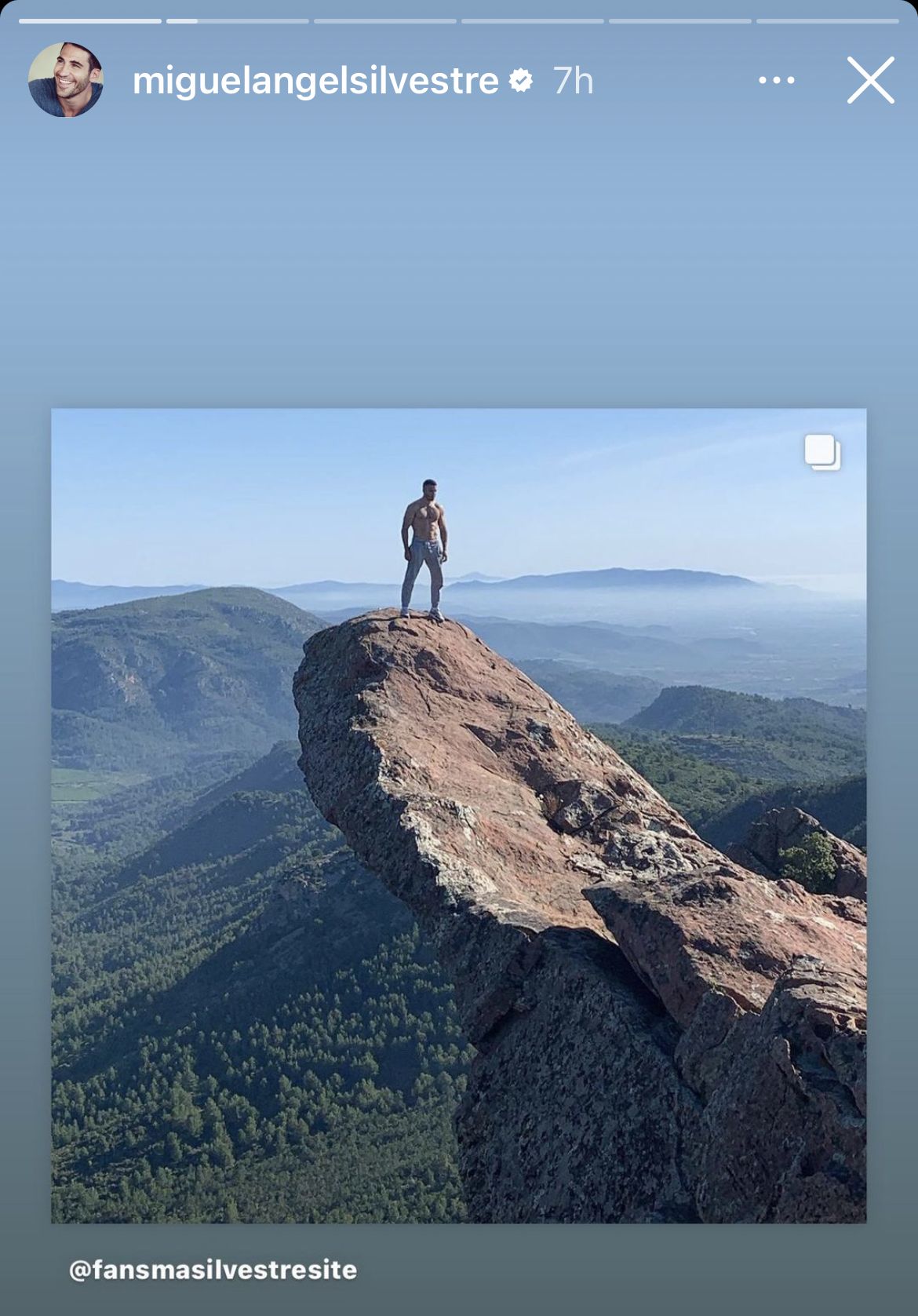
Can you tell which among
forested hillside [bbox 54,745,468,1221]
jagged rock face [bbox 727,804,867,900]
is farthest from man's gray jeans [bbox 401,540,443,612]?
forested hillside [bbox 54,745,468,1221]

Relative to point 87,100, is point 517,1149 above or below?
below

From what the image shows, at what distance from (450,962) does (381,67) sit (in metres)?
10.4

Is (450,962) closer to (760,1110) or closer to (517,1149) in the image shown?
(517,1149)

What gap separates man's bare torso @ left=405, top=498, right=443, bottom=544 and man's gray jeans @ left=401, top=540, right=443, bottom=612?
0.33 feet

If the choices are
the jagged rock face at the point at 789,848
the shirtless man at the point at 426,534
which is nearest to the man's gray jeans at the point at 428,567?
the shirtless man at the point at 426,534

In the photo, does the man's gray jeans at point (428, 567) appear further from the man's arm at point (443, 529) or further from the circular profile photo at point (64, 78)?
the circular profile photo at point (64, 78)

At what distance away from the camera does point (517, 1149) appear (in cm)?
1258

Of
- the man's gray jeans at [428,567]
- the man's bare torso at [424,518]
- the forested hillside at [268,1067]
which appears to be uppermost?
the man's bare torso at [424,518]

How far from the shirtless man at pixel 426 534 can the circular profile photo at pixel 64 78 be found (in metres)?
6.64

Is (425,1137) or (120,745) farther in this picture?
(120,745)

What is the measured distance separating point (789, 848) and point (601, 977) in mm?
6683

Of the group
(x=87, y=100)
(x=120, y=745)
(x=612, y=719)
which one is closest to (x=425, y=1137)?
(x=87, y=100)

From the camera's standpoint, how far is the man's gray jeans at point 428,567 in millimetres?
17484

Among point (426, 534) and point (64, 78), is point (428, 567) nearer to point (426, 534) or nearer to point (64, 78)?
point (426, 534)
